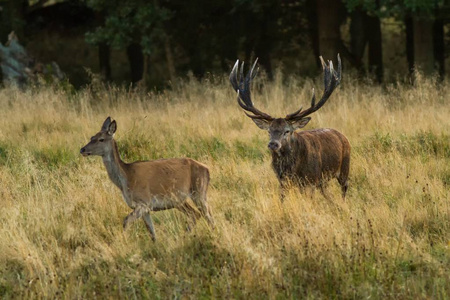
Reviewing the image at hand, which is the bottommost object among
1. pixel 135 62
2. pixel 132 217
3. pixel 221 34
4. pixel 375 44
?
pixel 132 217

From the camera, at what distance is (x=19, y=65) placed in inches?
733

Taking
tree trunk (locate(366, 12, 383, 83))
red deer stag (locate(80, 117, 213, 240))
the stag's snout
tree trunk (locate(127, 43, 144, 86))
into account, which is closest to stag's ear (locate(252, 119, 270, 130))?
the stag's snout

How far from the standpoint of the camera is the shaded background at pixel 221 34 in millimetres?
18422

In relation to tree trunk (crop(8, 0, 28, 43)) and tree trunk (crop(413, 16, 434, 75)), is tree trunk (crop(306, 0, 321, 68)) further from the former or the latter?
tree trunk (crop(8, 0, 28, 43))

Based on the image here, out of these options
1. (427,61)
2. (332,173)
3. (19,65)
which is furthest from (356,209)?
(19,65)

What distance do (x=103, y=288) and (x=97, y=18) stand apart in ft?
61.2

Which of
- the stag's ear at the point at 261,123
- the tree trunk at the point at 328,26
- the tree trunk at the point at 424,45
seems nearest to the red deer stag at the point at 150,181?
the stag's ear at the point at 261,123

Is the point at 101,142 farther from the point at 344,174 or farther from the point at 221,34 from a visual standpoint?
the point at 221,34

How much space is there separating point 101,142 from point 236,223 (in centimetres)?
143

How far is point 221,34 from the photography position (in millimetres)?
22047

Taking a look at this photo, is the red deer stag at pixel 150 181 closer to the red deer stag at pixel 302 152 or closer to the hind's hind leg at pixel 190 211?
the hind's hind leg at pixel 190 211

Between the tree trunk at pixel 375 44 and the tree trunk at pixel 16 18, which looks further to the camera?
the tree trunk at pixel 375 44

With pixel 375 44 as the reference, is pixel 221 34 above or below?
above

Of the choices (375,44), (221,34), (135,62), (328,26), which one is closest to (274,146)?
(328,26)
